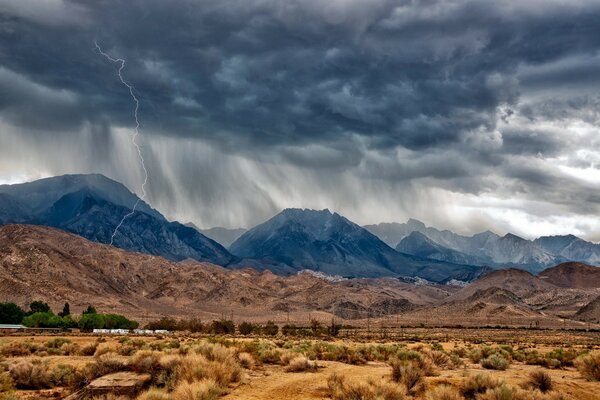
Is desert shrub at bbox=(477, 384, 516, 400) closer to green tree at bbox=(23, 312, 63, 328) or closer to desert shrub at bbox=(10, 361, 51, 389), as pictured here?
desert shrub at bbox=(10, 361, 51, 389)

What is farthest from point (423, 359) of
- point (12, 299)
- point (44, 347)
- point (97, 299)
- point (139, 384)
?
point (97, 299)

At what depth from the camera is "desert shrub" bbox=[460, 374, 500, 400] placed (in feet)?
72.4

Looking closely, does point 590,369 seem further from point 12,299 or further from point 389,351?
point 12,299

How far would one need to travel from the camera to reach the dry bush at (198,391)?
19.3 metres

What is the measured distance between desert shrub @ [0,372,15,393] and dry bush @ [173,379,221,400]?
9.48 meters

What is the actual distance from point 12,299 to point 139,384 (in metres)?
167

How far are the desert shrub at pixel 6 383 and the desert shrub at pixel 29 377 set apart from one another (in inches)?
23.8

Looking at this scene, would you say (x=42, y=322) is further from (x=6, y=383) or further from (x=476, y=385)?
(x=476, y=385)

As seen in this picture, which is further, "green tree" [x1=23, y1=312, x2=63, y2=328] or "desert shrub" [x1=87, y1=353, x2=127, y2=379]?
"green tree" [x1=23, y1=312, x2=63, y2=328]

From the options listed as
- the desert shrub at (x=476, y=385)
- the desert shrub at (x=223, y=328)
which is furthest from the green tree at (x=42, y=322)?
the desert shrub at (x=476, y=385)

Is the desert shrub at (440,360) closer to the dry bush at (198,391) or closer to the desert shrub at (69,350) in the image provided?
the dry bush at (198,391)

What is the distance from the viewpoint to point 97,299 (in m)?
195

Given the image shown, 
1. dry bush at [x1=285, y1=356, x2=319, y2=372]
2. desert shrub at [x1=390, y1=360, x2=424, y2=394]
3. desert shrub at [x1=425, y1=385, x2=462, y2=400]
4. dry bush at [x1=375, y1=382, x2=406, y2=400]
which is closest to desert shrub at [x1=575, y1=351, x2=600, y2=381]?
desert shrub at [x1=390, y1=360, x2=424, y2=394]

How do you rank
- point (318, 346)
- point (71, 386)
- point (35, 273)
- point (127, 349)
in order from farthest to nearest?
point (35, 273) < point (318, 346) < point (127, 349) < point (71, 386)
